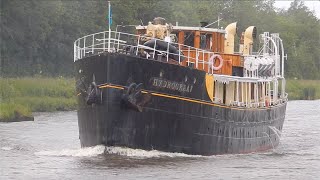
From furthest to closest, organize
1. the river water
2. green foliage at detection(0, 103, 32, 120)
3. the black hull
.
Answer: green foliage at detection(0, 103, 32, 120) < the black hull < the river water

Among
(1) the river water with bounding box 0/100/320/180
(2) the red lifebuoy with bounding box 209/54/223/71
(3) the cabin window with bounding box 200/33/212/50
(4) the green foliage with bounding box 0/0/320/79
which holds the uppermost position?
(4) the green foliage with bounding box 0/0/320/79

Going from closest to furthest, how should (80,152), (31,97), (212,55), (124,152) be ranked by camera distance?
(124,152) → (80,152) → (212,55) → (31,97)

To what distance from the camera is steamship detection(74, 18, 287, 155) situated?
1005 inches

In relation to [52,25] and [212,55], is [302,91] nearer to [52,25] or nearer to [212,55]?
[52,25]

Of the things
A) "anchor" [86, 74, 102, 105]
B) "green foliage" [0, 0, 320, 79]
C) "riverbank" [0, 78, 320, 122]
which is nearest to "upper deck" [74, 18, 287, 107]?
"anchor" [86, 74, 102, 105]

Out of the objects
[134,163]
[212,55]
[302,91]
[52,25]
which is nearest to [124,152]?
[134,163]

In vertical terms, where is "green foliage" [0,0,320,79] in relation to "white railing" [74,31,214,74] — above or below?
above

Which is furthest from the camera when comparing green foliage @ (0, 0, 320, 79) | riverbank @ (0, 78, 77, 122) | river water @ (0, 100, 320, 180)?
green foliage @ (0, 0, 320, 79)

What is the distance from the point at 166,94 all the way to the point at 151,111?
729 millimetres

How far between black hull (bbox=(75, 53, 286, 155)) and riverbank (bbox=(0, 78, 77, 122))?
1732cm

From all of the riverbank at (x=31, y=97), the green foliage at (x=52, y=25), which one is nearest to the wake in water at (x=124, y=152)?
the riverbank at (x=31, y=97)

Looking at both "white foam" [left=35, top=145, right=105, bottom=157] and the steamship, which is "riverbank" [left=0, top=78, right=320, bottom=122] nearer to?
"white foam" [left=35, top=145, right=105, bottom=157]

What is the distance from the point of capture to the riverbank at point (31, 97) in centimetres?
4462

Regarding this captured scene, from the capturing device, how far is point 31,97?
52.0 m
